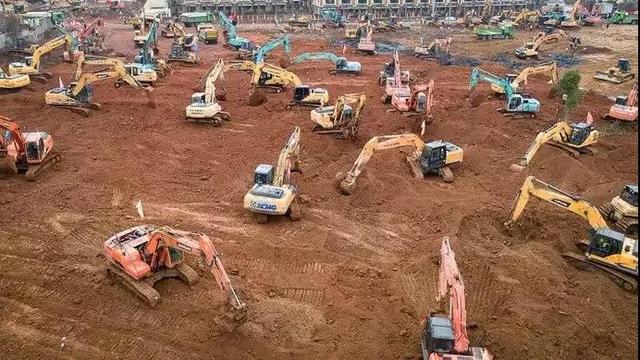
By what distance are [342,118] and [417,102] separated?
17.2ft

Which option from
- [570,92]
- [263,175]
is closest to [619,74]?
[570,92]

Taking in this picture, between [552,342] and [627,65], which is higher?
[627,65]

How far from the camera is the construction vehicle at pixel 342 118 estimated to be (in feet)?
91.2

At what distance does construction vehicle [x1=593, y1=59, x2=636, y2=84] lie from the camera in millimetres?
40969

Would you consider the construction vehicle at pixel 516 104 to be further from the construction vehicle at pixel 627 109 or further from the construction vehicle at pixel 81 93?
the construction vehicle at pixel 81 93

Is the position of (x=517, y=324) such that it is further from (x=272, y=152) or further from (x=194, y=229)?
(x=272, y=152)

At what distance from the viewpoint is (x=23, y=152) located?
23.2 m

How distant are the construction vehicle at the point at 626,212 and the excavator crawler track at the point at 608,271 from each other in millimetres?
3402

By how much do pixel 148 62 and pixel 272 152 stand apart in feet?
61.2

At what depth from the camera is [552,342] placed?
572 inches

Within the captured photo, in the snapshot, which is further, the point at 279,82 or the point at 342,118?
the point at 279,82

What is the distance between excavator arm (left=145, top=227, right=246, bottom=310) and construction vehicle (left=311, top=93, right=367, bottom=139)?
14.1m

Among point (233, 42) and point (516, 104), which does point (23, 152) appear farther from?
point (233, 42)

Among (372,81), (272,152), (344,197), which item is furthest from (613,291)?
(372,81)
